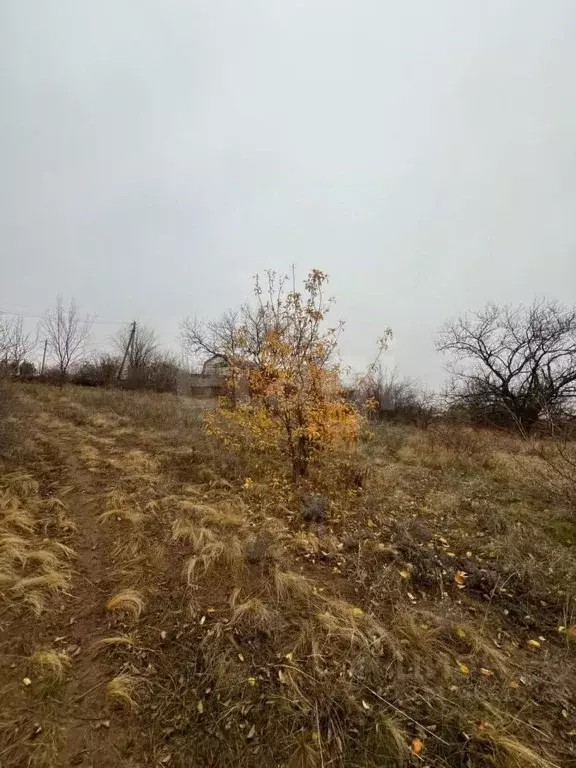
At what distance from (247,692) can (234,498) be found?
3.18 meters

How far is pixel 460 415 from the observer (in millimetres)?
16344

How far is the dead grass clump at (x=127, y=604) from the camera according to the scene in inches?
125

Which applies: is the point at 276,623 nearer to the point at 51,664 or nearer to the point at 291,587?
the point at 291,587

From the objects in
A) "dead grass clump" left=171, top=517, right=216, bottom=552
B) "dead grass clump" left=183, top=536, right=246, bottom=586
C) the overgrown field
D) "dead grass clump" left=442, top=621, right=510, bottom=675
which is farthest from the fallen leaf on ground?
"dead grass clump" left=171, top=517, right=216, bottom=552

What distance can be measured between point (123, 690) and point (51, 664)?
0.59 metres

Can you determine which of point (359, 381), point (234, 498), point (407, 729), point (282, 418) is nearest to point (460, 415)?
point (359, 381)

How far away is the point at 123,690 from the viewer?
8.10ft

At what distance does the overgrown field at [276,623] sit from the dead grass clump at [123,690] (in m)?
0.01

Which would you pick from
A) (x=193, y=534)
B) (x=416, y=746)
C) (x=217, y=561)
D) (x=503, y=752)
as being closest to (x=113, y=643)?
(x=217, y=561)

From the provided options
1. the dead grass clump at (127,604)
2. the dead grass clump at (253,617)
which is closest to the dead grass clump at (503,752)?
the dead grass clump at (253,617)

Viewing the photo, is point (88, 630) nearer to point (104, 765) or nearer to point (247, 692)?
point (104, 765)

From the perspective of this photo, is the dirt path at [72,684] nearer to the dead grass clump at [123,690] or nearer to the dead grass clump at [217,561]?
the dead grass clump at [123,690]

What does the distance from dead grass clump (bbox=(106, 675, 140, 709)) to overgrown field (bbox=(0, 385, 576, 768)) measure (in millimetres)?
11

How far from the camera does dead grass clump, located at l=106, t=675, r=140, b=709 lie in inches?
95.4
